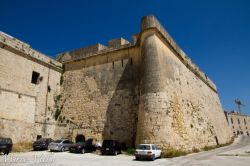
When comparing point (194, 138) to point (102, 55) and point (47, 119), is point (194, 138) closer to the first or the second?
point (102, 55)

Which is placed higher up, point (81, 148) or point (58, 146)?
point (58, 146)

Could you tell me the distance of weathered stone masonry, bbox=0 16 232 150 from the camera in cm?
1515

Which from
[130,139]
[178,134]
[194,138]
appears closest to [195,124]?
[194,138]

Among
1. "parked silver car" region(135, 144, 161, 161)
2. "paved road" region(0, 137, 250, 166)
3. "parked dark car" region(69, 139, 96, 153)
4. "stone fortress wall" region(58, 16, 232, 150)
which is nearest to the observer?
"paved road" region(0, 137, 250, 166)

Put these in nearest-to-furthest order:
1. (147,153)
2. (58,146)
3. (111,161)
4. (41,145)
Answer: (111,161) → (147,153) → (58,146) → (41,145)

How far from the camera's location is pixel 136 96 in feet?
59.1

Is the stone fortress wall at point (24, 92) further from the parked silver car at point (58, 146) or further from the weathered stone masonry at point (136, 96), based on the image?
the parked silver car at point (58, 146)

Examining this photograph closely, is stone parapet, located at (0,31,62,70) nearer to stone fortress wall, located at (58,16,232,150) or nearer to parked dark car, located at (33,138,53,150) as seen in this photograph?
stone fortress wall, located at (58,16,232,150)

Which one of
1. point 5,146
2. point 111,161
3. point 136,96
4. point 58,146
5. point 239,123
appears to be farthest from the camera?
point 239,123

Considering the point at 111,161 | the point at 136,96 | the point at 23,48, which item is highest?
the point at 23,48

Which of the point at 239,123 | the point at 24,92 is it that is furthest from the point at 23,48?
the point at 239,123

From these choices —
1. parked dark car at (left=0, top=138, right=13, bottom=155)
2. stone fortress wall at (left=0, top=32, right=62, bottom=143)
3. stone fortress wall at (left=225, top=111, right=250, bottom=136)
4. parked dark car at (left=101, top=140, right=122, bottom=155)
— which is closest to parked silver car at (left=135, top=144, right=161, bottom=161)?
parked dark car at (left=101, top=140, right=122, bottom=155)

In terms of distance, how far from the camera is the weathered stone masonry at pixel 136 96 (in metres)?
15.1

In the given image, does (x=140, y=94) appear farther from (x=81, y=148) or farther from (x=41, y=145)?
(x=41, y=145)
